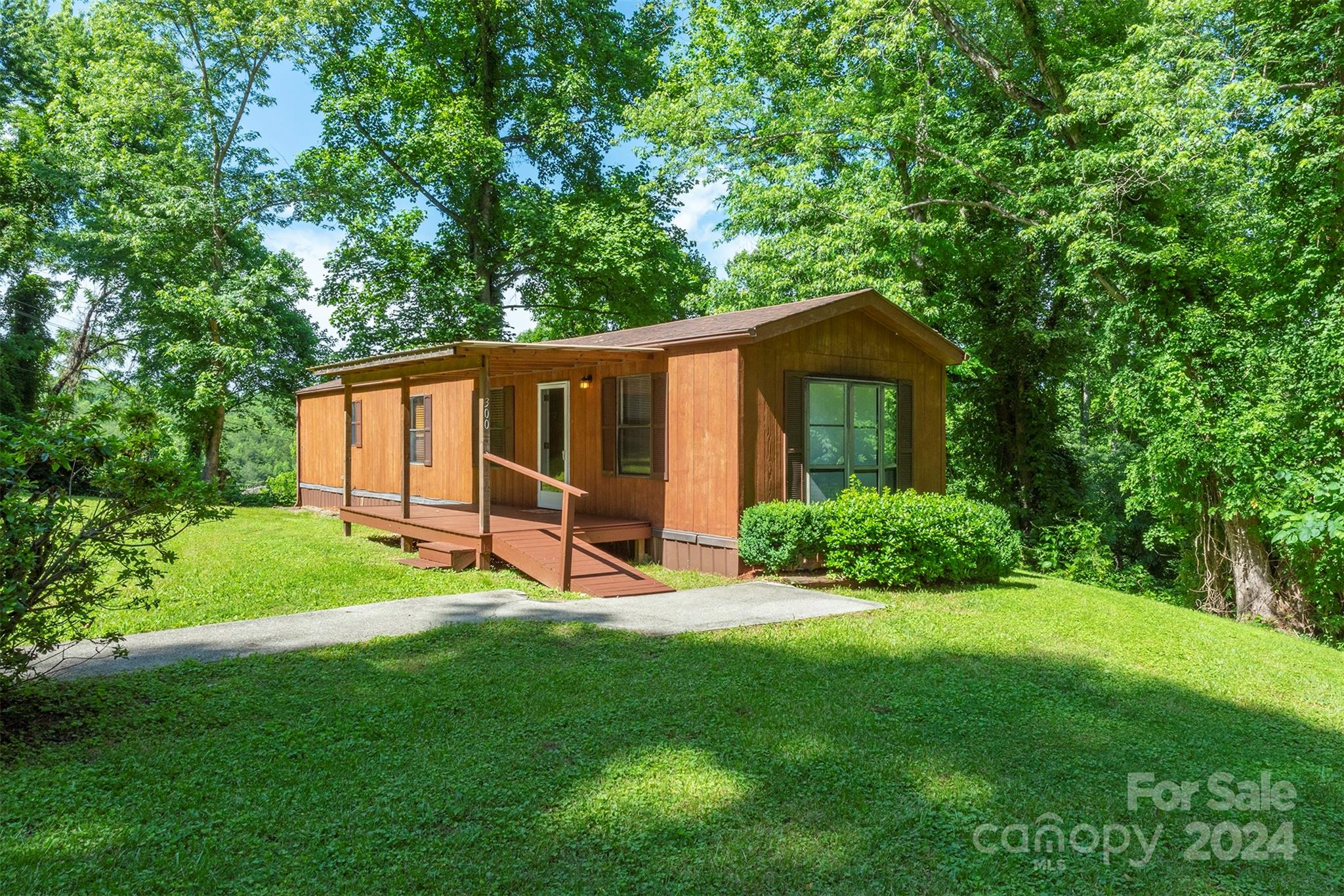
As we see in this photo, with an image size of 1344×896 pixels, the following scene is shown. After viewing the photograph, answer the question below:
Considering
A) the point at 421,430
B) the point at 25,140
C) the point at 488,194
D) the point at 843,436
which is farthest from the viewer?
the point at 488,194

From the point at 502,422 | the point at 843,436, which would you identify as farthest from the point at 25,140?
the point at 843,436

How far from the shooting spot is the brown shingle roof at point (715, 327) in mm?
8633

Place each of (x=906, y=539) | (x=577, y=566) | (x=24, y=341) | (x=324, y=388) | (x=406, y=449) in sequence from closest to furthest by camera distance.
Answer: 1. (x=906, y=539)
2. (x=577, y=566)
3. (x=406, y=449)
4. (x=324, y=388)
5. (x=24, y=341)

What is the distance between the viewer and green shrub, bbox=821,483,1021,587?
318 inches

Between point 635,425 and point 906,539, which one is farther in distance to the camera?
point 635,425

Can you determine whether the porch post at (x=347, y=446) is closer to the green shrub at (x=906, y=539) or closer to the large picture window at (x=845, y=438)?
the large picture window at (x=845, y=438)

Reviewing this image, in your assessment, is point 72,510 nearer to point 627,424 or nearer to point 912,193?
point 627,424

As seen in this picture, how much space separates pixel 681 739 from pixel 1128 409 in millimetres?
9840

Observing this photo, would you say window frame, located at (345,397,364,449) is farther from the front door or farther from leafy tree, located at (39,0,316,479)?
the front door

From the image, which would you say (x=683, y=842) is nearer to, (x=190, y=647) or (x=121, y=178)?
(x=190, y=647)

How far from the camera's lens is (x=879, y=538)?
321 inches

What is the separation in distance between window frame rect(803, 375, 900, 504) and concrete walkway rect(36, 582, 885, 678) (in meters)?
1.63

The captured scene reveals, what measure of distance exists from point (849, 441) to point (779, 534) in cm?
198

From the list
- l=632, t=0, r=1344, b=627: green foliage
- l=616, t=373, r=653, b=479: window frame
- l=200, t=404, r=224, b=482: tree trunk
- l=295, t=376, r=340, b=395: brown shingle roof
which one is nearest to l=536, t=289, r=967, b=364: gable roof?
l=616, t=373, r=653, b=479: window frame
